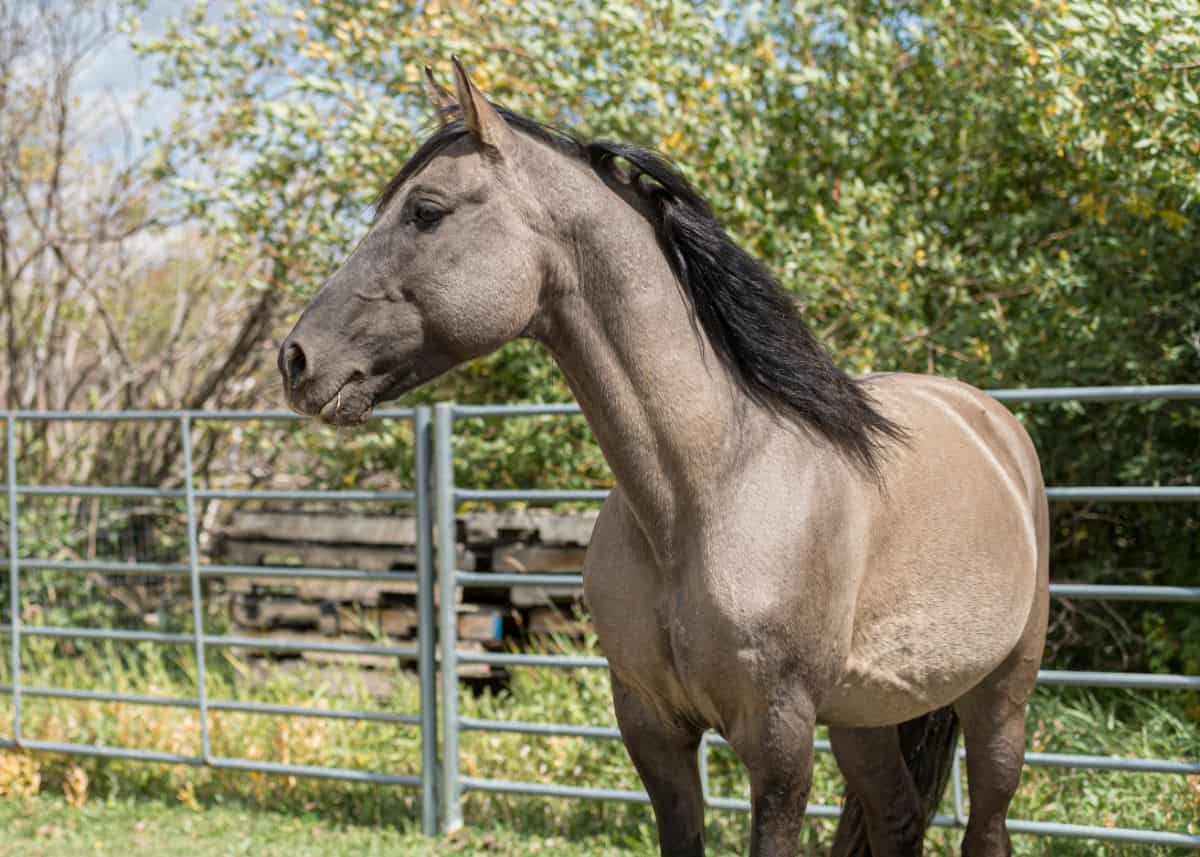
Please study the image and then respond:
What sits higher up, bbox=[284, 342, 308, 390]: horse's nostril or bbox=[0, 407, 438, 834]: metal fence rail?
bbox=[284, 342, 308, 390]: horse's nostril

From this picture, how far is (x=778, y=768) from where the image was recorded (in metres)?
2.36

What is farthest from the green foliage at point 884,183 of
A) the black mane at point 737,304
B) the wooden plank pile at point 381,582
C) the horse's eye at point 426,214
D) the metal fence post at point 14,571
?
the horse's eye at point 426,214

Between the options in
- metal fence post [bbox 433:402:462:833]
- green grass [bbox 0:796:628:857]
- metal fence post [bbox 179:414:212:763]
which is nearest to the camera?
green grass [bbox 0:796:628:857]

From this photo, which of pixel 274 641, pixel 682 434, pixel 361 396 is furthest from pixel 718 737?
pixel 361 396

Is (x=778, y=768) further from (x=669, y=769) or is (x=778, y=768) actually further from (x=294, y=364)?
(x=294, y=364)

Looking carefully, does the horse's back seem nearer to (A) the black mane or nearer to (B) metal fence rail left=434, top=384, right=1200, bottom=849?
(A) the black mane

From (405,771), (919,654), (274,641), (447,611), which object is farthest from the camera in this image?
(405,771)

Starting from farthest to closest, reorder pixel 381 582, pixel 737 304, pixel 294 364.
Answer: pixel 381 582 → pixel 737 304 → pixel 294 364

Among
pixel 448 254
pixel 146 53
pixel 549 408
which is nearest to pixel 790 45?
pixel 549 408

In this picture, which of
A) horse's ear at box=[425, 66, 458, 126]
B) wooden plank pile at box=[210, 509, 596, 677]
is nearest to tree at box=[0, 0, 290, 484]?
wooden plank pile at box=[210, 509, 596, 677]

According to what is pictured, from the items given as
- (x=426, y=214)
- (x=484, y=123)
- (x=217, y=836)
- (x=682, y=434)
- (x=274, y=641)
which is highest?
(x=484, y=123)

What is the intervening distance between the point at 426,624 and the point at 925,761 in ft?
7.46

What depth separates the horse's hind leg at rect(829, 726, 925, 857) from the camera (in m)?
3.04

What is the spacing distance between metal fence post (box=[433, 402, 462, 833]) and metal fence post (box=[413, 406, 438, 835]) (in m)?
0.05
